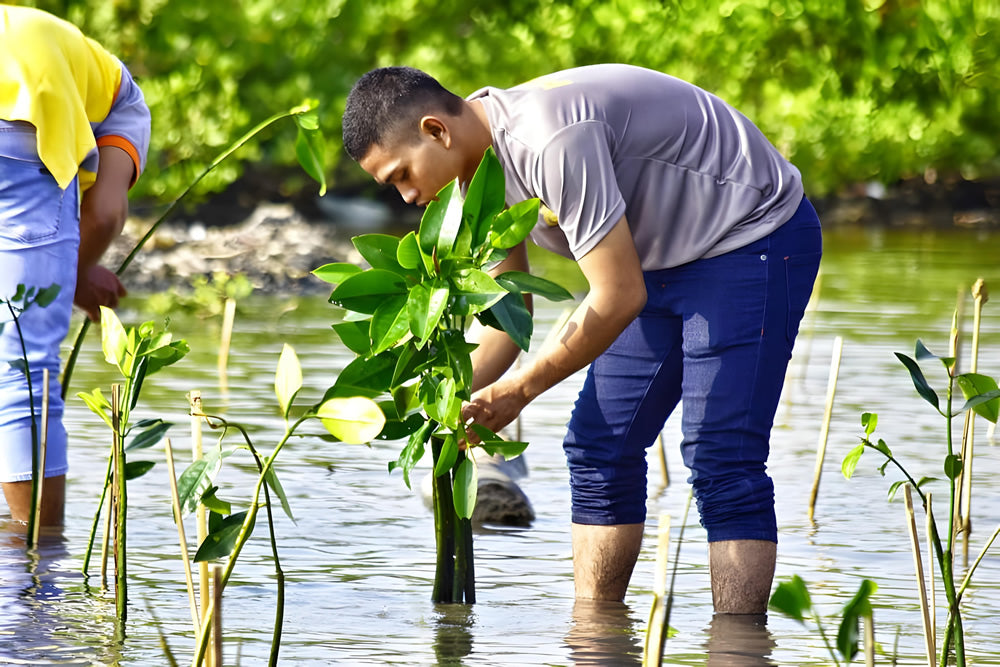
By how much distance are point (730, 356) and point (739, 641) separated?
72cm

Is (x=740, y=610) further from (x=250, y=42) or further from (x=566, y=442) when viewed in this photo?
(x=250, y=42)

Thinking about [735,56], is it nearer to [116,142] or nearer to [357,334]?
[116,142]

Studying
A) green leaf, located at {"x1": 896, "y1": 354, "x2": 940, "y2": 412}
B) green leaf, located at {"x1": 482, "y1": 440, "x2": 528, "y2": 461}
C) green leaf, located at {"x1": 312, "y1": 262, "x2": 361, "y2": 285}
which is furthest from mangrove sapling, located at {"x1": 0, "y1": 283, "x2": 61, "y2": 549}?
green leaf, located at {"x1": 896, "y1": 354, "x2": 940, "y2": 412}

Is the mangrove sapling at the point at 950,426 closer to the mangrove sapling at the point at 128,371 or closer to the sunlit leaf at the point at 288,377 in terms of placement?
the sunlit leaf at the point at 288,377

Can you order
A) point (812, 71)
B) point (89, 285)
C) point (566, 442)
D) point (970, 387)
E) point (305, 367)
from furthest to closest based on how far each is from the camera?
point (812, 71) → point (305, 367) → point (89, 285) → point (566, 442) → point (970, 387)

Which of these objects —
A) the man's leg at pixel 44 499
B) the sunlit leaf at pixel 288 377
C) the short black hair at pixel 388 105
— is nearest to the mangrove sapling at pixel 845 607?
the sunlit leaf at pixel 288 377

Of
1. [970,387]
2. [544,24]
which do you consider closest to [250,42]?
[544,24]

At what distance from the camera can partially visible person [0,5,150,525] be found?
4.29 m

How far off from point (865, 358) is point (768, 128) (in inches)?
789

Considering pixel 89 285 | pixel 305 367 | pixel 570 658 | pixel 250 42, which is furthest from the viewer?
pixel 250 42

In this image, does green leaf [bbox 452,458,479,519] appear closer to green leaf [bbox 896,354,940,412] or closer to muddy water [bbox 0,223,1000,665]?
muddy water [bbox 0,223,1000,665]

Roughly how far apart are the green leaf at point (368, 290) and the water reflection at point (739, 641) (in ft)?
4.13

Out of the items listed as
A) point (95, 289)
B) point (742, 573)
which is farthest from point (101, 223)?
point (742, 573)

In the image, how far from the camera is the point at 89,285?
185 inches
